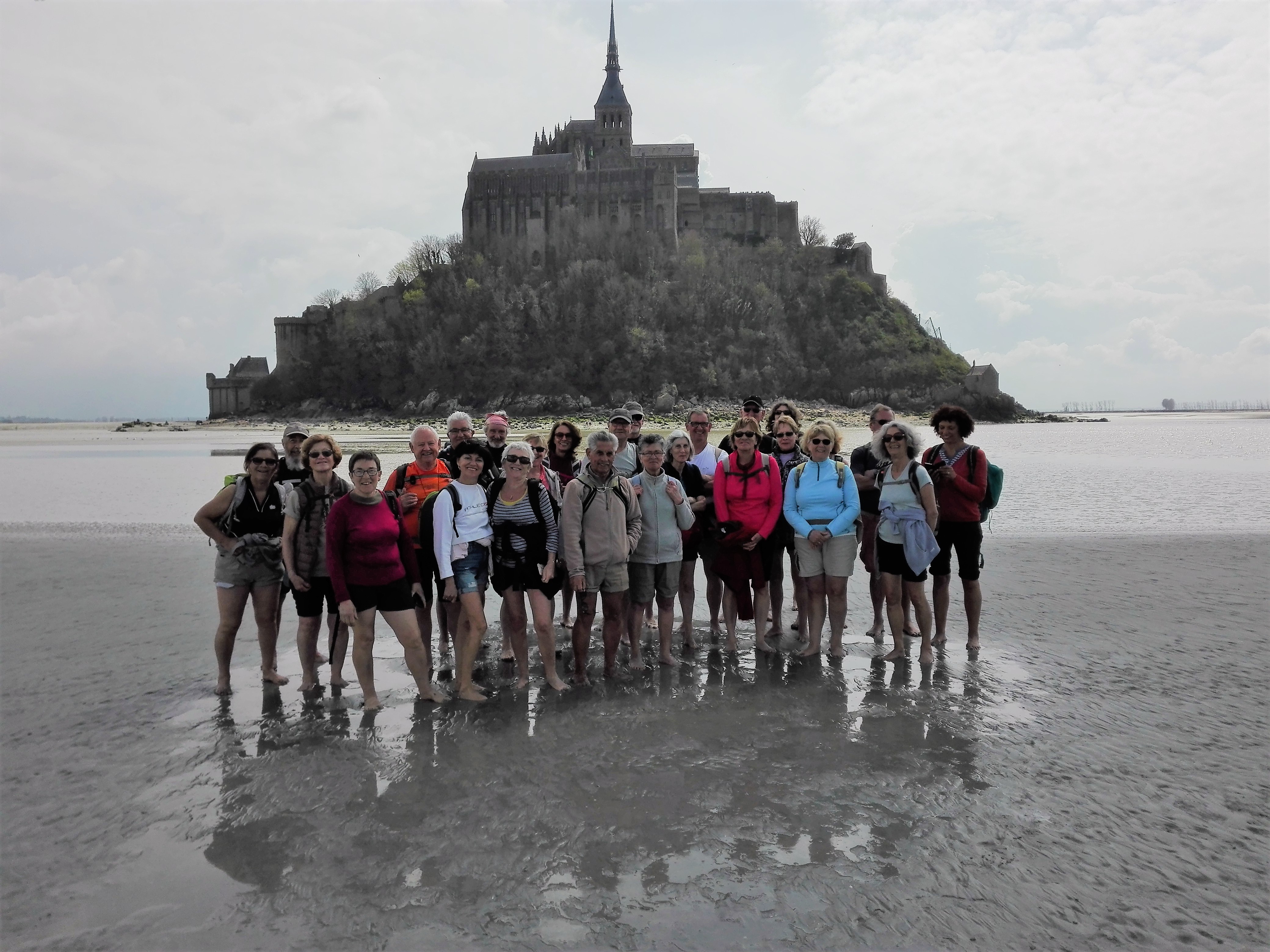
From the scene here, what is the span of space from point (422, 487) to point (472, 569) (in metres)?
0.91

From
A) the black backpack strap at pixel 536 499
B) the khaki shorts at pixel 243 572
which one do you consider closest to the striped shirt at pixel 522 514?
the black backpack strap at pixel 536 499

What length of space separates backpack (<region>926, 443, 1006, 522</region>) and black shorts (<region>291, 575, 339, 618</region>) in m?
4.72

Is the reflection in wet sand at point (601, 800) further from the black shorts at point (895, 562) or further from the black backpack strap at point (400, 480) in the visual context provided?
the black backpack strap at point (400, 480)

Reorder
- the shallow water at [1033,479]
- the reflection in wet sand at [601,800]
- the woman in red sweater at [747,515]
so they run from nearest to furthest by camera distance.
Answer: the reflection in wet sand at [601,800] → the woman in red sweater at [747,515] → the shallow water at [1033,479]

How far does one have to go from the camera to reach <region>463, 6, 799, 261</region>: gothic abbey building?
2943 inches

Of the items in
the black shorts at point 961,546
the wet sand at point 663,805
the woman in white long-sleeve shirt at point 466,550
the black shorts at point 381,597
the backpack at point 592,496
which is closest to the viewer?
the wet sand at point 663,805

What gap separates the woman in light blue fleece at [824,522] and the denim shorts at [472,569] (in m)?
2.36

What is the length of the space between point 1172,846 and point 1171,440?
6523 centimetres

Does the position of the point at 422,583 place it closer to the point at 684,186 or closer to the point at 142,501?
the point at 142,501

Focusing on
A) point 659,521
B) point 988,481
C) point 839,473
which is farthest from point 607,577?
point 988,481

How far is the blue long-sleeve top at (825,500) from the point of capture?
19.5 feet

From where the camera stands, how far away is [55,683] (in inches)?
222

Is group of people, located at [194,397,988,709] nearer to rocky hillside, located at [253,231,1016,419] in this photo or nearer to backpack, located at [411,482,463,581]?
backpack, located at [411,482,463,581]

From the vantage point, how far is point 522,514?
5.29 metres
